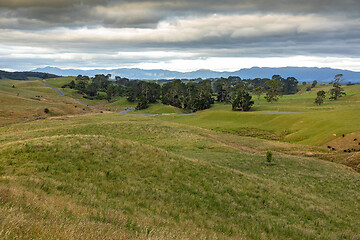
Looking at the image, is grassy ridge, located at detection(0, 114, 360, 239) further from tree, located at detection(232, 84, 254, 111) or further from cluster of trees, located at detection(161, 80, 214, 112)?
cluster of trees, located at detection(161, 80, 214, 112)

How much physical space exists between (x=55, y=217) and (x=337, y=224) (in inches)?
675

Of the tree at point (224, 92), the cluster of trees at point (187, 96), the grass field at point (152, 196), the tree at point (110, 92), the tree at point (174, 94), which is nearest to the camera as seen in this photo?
the grass field at point (152, 196)

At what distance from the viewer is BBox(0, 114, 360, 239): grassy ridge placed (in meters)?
8.38

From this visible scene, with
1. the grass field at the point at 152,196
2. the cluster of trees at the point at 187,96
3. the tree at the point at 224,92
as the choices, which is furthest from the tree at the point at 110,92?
the grass field at the point at 152,196

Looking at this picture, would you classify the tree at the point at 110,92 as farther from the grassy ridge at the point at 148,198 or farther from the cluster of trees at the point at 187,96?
the grassy ridge at the point at 148,198

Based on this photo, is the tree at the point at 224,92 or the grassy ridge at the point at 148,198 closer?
the grassy ridge at the point at 148,198

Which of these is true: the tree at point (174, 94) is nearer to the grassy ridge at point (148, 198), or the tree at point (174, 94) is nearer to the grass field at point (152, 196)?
the grass field at point (152, 196)

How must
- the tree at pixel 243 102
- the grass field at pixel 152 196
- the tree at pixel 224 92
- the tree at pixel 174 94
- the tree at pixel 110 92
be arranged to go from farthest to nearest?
the tree at pixel 110 92
the tree at pixel 224 92
the tree at pixel 174 94
the tree at pixel 243 102
the grass field at pixel 152 196

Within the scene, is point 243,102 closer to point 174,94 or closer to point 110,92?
point 174,94

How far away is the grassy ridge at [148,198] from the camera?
27.5ft

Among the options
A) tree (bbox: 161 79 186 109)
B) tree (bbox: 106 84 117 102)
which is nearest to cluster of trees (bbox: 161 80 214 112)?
tree (bbox: 161 79 186 109)

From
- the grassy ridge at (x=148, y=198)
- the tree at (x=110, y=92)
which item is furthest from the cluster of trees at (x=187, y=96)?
the grassy ridge at (x=148, y=198)

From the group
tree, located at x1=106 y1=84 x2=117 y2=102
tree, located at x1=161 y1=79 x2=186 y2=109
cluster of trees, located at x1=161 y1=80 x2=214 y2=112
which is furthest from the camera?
tree, located at x1=106 y1=84 x2=117 y2=102

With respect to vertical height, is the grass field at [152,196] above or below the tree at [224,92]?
below
